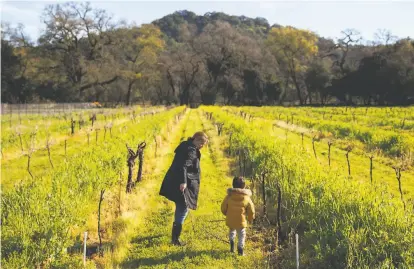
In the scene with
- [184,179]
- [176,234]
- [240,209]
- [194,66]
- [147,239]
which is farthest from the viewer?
[194,66]

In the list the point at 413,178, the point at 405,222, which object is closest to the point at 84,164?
the point at 405,222

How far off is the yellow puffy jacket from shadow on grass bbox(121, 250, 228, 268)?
0.50 metres

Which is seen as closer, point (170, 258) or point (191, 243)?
point (170, 258)

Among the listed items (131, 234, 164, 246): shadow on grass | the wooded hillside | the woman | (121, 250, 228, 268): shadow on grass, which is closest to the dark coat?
the woman

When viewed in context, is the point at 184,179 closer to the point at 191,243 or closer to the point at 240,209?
the point at 240,209

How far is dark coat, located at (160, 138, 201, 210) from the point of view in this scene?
5730 millimetres

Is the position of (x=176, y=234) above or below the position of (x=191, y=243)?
above

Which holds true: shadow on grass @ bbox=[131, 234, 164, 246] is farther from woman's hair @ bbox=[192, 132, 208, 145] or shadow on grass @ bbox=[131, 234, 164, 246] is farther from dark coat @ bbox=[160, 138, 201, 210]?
woman's hair @ bbox=[192, 132, 208, 145]

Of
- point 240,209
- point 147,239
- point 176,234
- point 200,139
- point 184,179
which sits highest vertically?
point 200,139

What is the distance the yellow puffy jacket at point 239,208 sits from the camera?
5.34m

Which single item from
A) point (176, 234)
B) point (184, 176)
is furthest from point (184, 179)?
point (176, 234)

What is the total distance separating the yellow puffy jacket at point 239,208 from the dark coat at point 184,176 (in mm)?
723

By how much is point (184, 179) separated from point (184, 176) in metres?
0.05

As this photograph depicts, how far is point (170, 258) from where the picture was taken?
5.40 meters
